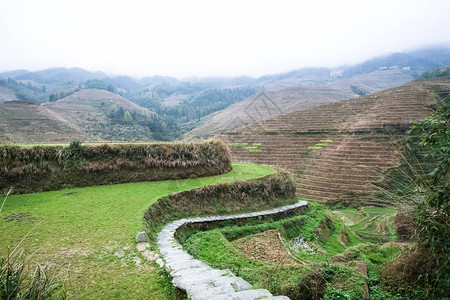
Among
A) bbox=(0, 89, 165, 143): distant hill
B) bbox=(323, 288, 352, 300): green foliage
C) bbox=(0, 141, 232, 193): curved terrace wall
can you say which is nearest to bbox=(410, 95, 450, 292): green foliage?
bbox=(323, 288, 352, 300): green foliage

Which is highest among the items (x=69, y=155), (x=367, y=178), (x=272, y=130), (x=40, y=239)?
(x=69, y=155)

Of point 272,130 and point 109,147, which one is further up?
point 109,147

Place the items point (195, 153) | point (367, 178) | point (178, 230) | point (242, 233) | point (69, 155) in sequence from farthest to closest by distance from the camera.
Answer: point (367, 178)
point (195, 153)
point (69, 155)
point (242, 233)
point (178, 230)

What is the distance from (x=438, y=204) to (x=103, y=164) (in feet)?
35.8

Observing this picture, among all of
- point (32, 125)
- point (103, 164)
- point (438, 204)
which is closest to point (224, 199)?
point (103, 164)

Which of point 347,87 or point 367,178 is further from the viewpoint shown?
point 347,87

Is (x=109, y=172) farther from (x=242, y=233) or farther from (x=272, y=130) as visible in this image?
(x=272, y=130)

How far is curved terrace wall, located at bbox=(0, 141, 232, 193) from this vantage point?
29.8ft

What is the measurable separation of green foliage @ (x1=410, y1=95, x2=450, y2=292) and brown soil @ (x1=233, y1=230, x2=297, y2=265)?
4.14m

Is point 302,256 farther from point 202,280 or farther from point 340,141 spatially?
point 340,141

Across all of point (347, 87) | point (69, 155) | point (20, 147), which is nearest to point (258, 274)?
point (69, 155)

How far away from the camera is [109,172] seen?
10703 millimetres

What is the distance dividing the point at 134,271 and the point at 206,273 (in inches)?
52.3

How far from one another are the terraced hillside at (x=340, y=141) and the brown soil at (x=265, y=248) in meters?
20.8
